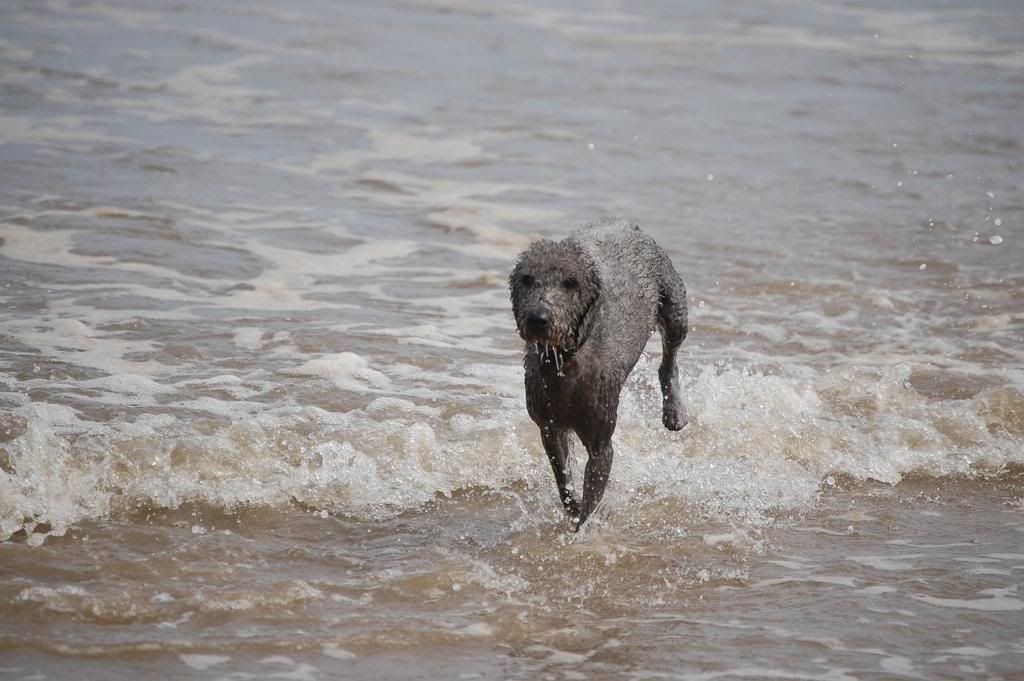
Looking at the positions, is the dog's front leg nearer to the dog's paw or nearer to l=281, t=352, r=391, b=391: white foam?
the dog's paw

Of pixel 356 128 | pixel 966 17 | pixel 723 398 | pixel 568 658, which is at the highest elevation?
pixel 966 17

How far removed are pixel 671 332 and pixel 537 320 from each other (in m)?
2.21

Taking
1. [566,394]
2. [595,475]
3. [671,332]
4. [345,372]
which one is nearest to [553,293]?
[566,394]

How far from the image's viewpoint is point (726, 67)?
910 inches

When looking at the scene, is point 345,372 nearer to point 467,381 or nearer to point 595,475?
point 467,381

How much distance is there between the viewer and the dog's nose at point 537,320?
5688mm

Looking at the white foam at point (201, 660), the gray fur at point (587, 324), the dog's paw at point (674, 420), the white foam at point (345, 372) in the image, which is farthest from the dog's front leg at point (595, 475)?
the white foam at point (345, 372)

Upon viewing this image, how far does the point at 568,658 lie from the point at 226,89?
15358mm

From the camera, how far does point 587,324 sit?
6.18m

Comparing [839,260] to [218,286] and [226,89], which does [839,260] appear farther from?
[226,89]

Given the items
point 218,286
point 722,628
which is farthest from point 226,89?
point 722,628

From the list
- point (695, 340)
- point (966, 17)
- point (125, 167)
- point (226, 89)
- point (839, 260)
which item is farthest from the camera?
point (966, 17)

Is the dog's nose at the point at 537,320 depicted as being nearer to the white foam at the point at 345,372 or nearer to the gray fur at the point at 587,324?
the gray fur at the point at 587,324

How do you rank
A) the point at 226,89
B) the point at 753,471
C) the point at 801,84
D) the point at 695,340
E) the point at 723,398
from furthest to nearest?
the point at 801,84 → the point at 226,89 → the point at 695,340 → the point at 723,398 → the point at 753,471
